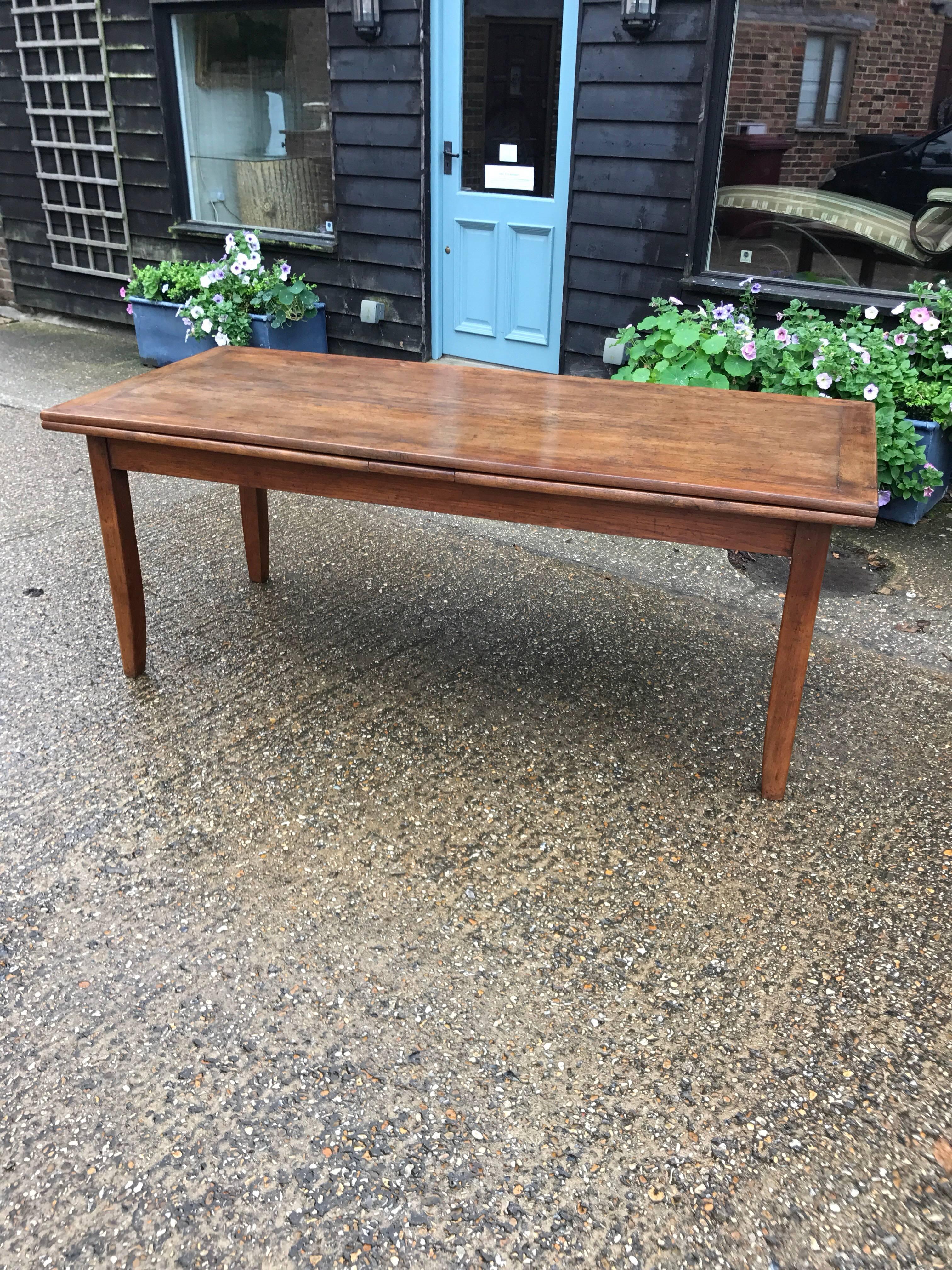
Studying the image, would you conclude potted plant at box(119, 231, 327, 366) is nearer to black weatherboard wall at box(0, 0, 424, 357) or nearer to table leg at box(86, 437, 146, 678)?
black weatherboard wall at box(0, 0, 424, 357)

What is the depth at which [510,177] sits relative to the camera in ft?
15.7

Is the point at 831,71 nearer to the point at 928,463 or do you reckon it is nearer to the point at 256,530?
the point at 928,463

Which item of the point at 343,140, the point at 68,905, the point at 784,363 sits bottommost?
the point at 68,905

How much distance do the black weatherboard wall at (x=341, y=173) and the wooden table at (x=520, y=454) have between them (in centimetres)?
265

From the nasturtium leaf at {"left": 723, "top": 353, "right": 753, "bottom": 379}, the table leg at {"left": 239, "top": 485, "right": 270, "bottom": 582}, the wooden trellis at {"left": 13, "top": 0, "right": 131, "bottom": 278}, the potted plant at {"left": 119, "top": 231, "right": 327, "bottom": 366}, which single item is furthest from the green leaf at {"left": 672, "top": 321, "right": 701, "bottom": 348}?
the wooden trellis at {"left": 13, "top": 0, "right": 131, "bottom": 278}

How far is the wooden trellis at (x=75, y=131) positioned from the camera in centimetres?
605

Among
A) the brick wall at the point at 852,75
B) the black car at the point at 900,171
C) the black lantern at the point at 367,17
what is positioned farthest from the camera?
the black lantern at the point at 367,17

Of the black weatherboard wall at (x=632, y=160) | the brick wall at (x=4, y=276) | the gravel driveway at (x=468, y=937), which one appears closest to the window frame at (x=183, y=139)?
the black weatherboard wall at (x=632, y=160)

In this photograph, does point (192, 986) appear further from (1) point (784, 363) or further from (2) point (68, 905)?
(1) point (784, 363)

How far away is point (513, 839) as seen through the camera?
213 centimetres

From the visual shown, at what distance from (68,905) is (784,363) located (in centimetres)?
321

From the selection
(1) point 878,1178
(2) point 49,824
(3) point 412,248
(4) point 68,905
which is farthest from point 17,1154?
(3) point 412,248

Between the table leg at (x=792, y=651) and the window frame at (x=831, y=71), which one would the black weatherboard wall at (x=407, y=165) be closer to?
the window frame at (x=831, y=71)

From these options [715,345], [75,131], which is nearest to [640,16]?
[715,345]
